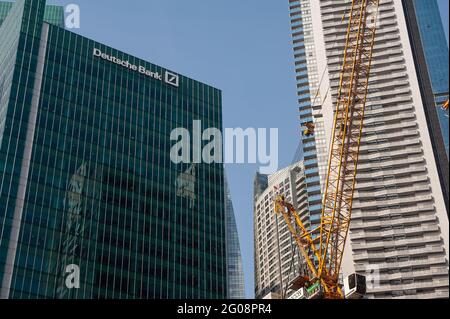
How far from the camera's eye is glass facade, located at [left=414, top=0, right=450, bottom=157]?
126 meters

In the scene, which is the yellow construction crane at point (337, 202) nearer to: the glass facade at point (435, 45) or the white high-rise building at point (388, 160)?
the glass facade at point (435, 45)

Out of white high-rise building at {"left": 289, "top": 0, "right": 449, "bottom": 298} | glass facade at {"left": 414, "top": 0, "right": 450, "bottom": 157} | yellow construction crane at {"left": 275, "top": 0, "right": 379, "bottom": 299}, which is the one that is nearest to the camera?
yellow construction crane at {"left": 275, "top": 0, "right": 379, "bottom": 299}

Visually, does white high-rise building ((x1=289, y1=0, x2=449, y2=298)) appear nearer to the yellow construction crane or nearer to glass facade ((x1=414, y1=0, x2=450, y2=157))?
glass facade ((x1=414, y1=0, x2=450, y2=157))

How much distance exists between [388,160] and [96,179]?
6490 centimetres

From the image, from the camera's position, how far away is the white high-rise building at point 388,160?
15475cm

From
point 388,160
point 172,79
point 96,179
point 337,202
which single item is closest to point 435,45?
point 337,202

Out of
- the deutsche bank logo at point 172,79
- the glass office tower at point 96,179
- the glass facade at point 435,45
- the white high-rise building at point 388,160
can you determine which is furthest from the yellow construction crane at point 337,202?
the deutsche bank logo at point 172,79

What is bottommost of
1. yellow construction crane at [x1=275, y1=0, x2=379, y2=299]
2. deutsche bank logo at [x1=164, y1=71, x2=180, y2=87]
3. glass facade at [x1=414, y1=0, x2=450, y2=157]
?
yellow construction crane at [x1=275, y1=0, x2=379, y2=299]

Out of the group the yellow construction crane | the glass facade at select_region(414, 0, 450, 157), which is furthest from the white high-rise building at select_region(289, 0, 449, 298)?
the yellow construction crane

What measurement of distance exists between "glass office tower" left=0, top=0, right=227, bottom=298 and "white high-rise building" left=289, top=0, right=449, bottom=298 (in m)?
28.7

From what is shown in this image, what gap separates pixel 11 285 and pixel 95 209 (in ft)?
87.1

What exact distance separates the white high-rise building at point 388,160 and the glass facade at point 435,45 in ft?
49.9

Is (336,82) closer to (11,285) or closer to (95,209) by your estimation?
(95,209)

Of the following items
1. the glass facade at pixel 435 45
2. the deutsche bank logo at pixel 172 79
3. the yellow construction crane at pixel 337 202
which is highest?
the deutsche bank logo at pixel 172 79
